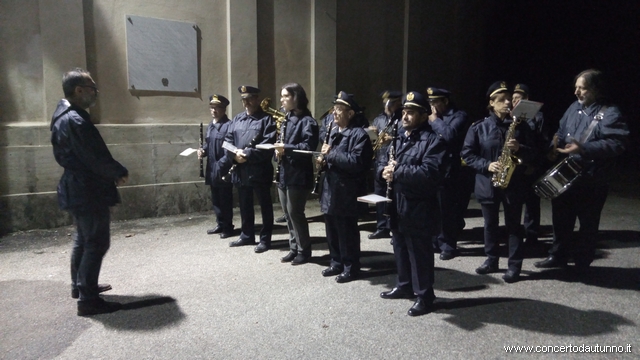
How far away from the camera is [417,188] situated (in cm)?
386

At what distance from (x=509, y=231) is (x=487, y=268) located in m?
0.54

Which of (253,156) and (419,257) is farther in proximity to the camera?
(253,156)

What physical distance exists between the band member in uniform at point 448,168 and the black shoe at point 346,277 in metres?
1.44

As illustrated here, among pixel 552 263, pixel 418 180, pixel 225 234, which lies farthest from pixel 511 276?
pixel 225 234

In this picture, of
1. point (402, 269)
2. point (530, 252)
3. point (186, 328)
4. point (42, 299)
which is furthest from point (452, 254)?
point (42, 299)

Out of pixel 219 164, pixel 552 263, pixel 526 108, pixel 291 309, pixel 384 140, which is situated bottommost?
pixel 291 309

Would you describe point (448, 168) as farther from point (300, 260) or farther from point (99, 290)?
point (99, 290)

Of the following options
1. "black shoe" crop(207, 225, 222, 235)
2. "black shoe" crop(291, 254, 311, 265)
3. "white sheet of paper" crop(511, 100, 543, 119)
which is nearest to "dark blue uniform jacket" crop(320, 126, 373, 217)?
"black shoe" crop(291, 254, 311, 265)

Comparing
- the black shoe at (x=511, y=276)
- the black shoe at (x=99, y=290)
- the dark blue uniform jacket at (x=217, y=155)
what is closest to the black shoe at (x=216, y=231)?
the dark blue uniform jacket at (x=217, y=155)

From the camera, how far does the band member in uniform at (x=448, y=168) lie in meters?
5.76

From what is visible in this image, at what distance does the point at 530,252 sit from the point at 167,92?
6.61 meters

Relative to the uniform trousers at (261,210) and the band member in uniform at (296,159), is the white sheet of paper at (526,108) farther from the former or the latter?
the uniform trousers at (261,210)

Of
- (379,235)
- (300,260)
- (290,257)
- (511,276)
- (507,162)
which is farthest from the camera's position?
(379,235)

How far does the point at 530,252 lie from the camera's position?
5965mm
